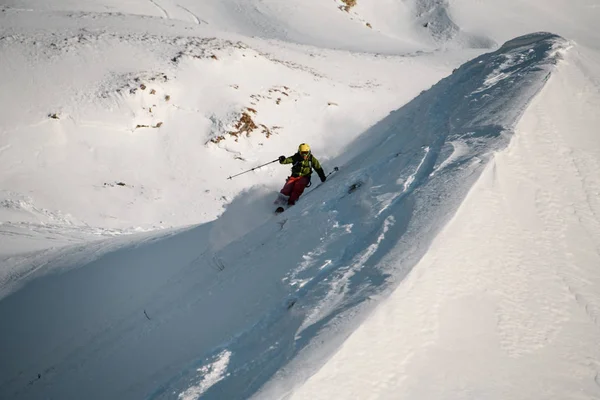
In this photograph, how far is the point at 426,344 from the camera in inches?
162

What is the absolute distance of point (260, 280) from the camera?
6.30m

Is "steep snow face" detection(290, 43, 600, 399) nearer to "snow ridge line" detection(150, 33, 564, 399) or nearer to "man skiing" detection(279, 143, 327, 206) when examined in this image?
"snow ridge line" detection(150, 33, 564, 399)

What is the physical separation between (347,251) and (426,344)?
179 cm

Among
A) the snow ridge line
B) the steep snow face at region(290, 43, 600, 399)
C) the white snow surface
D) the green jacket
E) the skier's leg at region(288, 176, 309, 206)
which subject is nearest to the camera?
the steep snow face at region(290, 43, 600, 399)

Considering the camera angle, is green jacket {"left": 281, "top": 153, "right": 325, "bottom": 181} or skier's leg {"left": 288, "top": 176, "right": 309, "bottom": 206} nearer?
skier's leg {"left": 288, "top": 176, "right": 309, "bottom": 206}

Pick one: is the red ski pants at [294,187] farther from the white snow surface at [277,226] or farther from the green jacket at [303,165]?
the white snow surface at [277,226]

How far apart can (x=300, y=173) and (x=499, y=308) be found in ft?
24.5

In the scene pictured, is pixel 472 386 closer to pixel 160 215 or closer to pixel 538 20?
pixel 160 215

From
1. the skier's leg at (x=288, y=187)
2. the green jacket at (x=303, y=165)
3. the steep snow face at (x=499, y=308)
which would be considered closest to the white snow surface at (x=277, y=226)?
the steep snow face at (x=499, y=308)

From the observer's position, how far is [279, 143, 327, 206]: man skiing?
1127 cm

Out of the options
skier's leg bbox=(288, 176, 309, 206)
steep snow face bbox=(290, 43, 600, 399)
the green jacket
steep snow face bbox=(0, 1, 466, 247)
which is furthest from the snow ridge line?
steep snow face bbox=(0, 1, 466, 247)

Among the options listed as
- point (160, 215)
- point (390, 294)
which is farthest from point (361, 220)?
point (160, 215)

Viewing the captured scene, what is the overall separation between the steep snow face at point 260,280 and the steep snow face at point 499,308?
221 millimetres

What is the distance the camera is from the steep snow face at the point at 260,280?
15.4 ft
